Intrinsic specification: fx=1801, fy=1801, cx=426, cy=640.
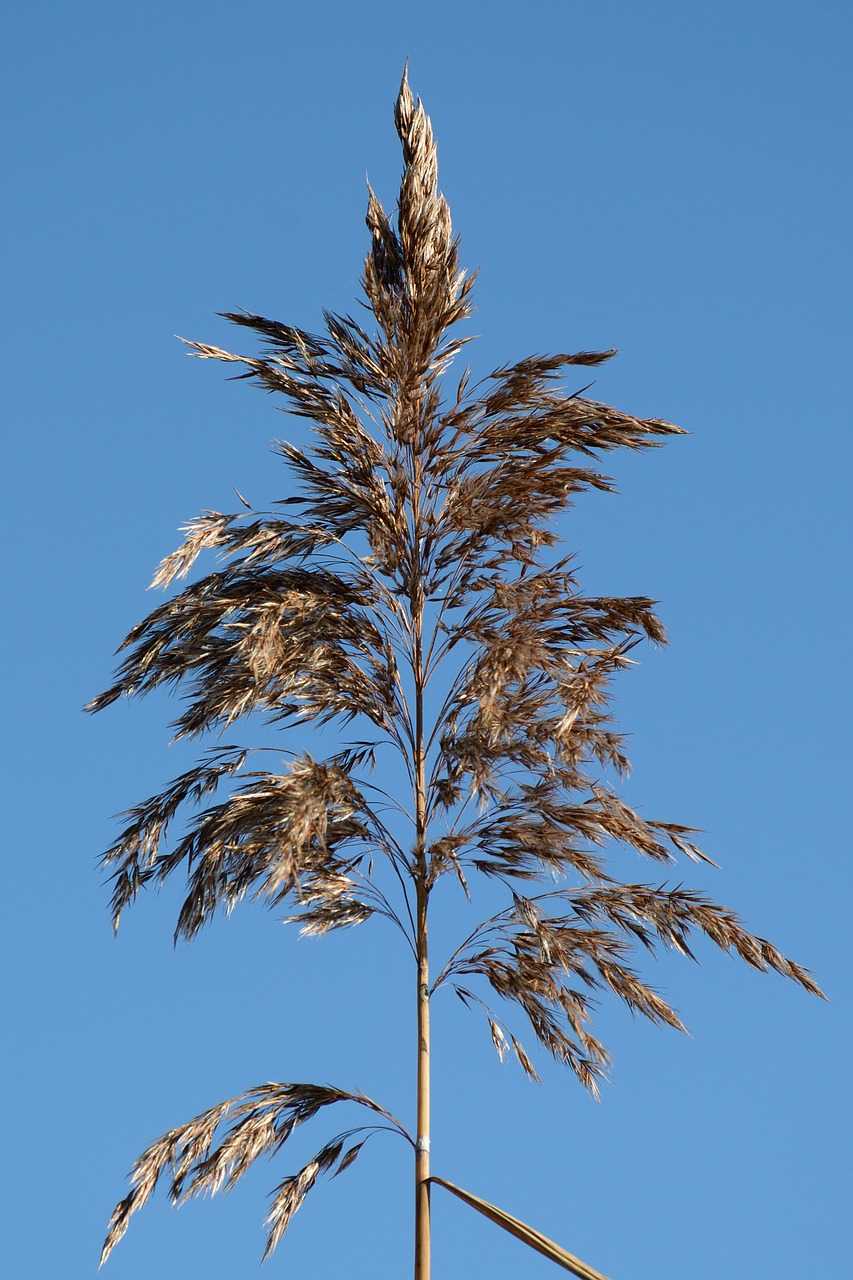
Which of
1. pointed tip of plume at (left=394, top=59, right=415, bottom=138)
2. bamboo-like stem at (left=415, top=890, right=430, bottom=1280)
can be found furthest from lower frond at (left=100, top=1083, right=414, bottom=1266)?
pointed tip of plume at (left=394, top=59, right=415, bottom=138)

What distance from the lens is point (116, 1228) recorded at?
22.8 ft

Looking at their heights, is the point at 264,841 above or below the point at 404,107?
below

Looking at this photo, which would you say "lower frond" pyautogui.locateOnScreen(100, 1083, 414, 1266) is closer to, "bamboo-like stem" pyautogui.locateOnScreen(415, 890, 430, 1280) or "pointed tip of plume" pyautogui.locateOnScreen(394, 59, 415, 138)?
"bamboo-like stem" pyautogui.locateOnScreen(415, 890, 430, 1280)

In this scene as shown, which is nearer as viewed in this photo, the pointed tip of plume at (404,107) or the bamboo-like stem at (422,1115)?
the bamboo-like stem at (422,1115)

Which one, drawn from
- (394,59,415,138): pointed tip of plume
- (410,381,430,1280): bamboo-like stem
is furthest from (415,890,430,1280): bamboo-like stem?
(394,59,415,138): pointed tip of plume

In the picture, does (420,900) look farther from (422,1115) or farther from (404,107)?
(404,107)

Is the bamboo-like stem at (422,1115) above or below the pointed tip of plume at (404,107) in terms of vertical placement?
below

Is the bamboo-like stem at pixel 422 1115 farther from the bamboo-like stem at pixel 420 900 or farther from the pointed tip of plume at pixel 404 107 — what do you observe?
the pointed tip of plume at pixel 404 107

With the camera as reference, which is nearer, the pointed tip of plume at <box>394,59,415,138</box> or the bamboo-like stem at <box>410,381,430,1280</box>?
the bamboo-like stem at <box>410,381,430,1280</box>

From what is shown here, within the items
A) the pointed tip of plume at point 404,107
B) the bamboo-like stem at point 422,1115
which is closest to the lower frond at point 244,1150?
the bamboo-like stem at point 422,1115

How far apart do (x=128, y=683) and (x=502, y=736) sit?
1667mm

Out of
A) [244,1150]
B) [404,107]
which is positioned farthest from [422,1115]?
[404,107]

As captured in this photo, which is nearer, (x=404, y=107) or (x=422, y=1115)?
(x=422, y=1115)

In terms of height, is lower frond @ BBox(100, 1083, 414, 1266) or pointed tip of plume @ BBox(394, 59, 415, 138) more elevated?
pointed tip of plume @ BBox(394, 59, 415, 138)
